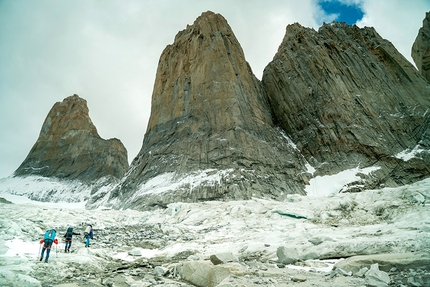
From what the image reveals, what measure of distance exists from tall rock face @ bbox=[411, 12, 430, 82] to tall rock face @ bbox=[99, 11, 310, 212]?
4541cm

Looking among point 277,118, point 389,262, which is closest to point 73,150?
point 277,118

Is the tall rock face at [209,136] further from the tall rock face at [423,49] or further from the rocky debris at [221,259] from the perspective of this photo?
the tall rock face at [423,49]

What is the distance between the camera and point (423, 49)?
264 ft

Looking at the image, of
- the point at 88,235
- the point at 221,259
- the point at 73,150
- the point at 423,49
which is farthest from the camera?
the point at 73,150

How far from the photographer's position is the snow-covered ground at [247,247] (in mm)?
→ 8289

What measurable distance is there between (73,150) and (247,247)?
99.4 meters

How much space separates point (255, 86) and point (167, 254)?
196 feet

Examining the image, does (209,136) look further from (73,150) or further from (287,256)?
(73,150)

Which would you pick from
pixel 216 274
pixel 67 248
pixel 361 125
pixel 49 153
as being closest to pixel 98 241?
pixel 67 248

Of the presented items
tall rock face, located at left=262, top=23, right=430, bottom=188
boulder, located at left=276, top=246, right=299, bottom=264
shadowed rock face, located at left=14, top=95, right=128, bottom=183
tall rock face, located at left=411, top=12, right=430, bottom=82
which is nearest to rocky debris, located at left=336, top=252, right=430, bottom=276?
boulder, located at left=276, top=246, right=299, bottom=264

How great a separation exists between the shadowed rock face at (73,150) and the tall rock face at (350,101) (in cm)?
5882

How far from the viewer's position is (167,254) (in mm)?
13867

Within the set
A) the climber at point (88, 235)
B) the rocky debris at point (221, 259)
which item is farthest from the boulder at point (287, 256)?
the climber at point (88, 235)

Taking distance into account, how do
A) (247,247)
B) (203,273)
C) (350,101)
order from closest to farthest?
1. (203,273)
2. (247,247)
3. (350,101)
